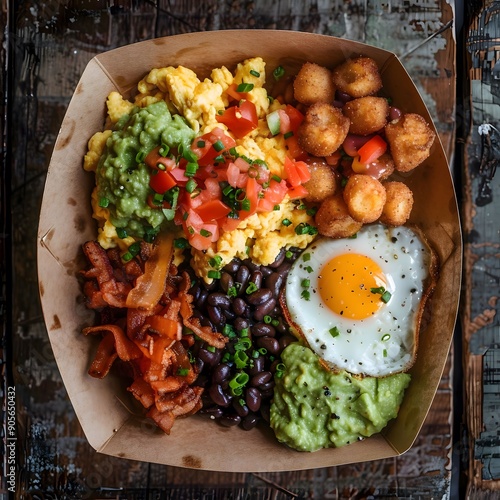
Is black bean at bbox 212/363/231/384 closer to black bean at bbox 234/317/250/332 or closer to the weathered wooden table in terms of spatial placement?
black bean at bbox 234/317/250/332

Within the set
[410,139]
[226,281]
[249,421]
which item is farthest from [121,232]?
[410,139]

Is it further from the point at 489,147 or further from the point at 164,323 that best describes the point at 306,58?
the point at 164,323

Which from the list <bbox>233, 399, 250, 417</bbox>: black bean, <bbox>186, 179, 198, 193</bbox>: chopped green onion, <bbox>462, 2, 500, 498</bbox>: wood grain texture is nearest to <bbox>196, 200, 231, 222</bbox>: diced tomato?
<bbox>186, 179, 198, 193</bbox>: chopped green onion

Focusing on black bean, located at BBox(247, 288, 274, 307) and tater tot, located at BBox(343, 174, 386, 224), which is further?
black bean, located at BBox(247, 288, 274, 307)

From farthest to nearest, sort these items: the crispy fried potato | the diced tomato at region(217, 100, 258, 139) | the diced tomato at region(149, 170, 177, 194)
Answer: the diced tomato at region(217, 100, 258, 139) → the crispy fried potato → the diced tomato at region(149, 170, 177, 194)

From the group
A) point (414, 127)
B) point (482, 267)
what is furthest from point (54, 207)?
point (482, 267)
